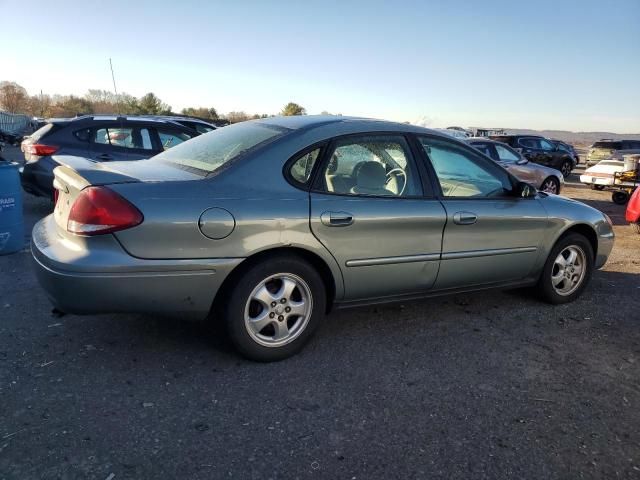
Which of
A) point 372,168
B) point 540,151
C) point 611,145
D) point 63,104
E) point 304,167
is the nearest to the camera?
point 304,167

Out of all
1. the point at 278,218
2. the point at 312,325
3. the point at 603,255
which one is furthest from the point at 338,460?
the point at 603,255

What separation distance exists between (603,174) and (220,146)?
1334 cm

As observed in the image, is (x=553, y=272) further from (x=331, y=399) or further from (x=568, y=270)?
(x=331, y=399)

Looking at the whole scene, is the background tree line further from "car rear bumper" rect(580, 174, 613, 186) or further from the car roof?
the car roof

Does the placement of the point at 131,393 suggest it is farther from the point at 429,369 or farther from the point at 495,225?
the point at 495,225

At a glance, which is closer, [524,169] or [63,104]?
[524,169]

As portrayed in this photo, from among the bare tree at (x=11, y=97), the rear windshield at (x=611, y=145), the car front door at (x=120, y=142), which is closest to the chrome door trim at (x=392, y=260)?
the car front door at (x=120, y=142)

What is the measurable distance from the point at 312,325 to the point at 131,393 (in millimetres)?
1144

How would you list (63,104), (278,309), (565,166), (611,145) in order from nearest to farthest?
(278,309) → (565,166) → (611,145) → (63,104)

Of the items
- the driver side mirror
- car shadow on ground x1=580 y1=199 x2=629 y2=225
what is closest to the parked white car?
car shadow on ground x1=580 y1=199 x2=629 y2=225

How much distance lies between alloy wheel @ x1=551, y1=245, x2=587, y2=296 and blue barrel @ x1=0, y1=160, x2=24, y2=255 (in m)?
5.38

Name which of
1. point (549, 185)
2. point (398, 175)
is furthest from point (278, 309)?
point (549, 185)

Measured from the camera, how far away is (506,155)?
12.9 metres

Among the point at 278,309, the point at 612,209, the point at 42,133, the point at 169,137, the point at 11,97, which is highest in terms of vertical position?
the point at 11,97
